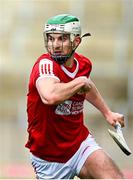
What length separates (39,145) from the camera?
5121 mm

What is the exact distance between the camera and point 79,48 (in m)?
13.7

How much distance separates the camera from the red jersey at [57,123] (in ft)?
16.5

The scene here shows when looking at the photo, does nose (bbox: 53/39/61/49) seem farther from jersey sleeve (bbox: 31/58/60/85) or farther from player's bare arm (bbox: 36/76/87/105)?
player's bare arm (bbox: 36/76/87/105)

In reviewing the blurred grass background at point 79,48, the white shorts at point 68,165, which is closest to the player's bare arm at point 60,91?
the white shorts at point 68,165

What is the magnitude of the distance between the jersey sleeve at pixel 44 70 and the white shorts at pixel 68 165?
55 centimetres

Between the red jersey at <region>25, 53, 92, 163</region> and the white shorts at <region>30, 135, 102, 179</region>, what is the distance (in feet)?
0.09

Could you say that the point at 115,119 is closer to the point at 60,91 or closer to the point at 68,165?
the point at 68,165

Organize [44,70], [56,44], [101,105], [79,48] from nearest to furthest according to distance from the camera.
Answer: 1. [44,70]
2. [56,44]
3. [101,105]
4. [79,48]

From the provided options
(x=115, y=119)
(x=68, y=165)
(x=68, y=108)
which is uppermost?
(x=68, y=108)

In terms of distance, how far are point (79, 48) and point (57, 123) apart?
8700mm

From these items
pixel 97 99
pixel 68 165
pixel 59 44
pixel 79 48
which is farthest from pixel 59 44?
pixel 79 48

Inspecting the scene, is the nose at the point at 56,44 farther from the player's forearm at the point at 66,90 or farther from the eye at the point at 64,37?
the player's forearm at the point at 66,90

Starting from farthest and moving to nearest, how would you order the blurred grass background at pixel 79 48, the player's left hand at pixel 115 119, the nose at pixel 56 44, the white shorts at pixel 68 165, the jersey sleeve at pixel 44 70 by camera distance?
the blurred grass background at pixel 79 48
the player's left hand at pixel 115 119
the white shorts at pixel 68 165
the nose at pixel 56 44
the jersey sleeve at pixel 44 70

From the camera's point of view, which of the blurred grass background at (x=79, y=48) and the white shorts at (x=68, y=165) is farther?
the blurred grass background at (x=79, y=48)
